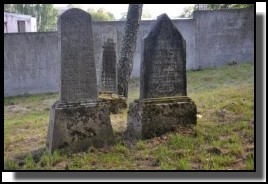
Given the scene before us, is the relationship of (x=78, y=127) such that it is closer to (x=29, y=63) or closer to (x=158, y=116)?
(x=158, y=116)

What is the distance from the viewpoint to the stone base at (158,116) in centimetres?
684

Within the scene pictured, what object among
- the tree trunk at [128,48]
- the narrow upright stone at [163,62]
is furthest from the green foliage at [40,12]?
the narrow upright stone at [163,62]

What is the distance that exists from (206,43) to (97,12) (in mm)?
40290

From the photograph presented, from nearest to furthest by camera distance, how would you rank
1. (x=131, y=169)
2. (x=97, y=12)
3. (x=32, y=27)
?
(x=131, y=169) → (x=32, y=27) → (x=97, y=12)

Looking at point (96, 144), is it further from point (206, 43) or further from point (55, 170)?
point (206, 43)

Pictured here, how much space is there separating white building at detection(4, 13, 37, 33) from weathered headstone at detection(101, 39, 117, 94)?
2267 cm

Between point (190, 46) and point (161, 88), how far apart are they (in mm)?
10680

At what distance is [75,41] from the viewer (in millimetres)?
6562

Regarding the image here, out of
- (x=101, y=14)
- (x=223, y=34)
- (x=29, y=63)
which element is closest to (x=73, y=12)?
(x=29, y=63)

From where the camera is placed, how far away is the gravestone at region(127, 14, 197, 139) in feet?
22.5

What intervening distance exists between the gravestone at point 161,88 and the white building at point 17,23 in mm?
25812

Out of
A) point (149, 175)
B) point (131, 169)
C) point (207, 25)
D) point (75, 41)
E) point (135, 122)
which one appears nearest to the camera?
point (149, 175)

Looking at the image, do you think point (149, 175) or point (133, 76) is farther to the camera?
point (133, 76)
